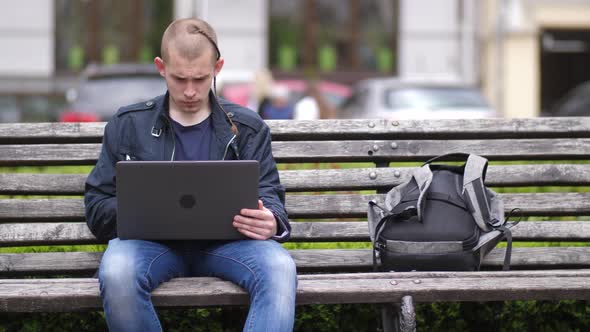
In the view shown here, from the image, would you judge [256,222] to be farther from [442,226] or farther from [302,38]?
[302,38]

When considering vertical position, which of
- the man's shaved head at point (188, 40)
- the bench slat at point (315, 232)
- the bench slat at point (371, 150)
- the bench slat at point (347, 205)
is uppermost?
the man's shaved head at point (188, 40)

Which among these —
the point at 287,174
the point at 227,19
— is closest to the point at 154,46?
the point at 227,19

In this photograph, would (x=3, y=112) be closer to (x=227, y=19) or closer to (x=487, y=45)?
(x=227, y=19)

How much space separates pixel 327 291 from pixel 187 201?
1.89 ft

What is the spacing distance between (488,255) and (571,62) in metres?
23.1

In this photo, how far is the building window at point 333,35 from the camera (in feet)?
83.8

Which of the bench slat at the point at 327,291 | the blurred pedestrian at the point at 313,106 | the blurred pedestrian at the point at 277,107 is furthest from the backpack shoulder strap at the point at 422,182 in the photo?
the blurred pedestrian at the point at 277,107

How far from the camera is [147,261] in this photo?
3748 mm

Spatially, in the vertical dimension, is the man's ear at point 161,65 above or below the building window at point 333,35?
below

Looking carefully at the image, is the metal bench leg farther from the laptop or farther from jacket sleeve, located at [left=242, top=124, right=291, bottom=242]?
the laptop

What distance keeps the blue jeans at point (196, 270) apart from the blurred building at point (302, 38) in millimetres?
20410

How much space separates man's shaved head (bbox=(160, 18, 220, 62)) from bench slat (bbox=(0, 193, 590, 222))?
0.88 m

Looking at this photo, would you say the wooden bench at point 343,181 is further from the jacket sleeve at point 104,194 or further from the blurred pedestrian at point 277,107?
A: the blurred pedestrian at point 277,107

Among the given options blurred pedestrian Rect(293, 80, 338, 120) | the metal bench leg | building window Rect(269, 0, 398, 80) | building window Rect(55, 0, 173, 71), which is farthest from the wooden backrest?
building window Rect(55, 0, 173, 71)
